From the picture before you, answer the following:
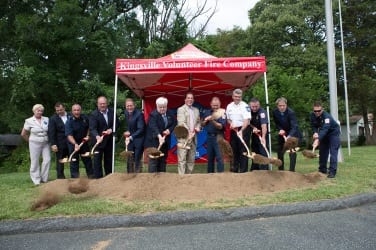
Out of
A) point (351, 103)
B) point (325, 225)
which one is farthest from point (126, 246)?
point (351, 103)

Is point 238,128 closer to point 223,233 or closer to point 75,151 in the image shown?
point 75,151

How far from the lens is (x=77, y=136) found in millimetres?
7977

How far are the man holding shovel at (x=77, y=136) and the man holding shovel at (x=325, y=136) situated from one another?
14.9 ft

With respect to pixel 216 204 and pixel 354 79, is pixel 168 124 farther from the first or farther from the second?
pixel 354 79

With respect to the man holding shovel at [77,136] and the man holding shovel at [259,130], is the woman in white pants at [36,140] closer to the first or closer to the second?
the man holding shovel at [77,136]

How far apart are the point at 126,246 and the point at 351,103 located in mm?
32271

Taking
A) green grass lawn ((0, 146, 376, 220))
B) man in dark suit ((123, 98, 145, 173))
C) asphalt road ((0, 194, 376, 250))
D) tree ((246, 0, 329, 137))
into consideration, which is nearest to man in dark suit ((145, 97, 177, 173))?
man in dark suit ((123, 98, 145, 173))

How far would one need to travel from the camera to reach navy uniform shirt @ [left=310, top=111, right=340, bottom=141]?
7.63 metres

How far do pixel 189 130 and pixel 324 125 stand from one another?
2.64m

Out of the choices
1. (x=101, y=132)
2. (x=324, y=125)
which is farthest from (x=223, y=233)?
(x=101, y=132)

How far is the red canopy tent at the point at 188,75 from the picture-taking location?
795 centimetres

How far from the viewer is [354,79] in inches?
1173

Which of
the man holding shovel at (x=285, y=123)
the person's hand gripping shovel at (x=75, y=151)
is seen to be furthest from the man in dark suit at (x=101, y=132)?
the man holding shovel at (x=285, y=123)

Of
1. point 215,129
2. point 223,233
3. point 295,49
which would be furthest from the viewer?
point 295,49
